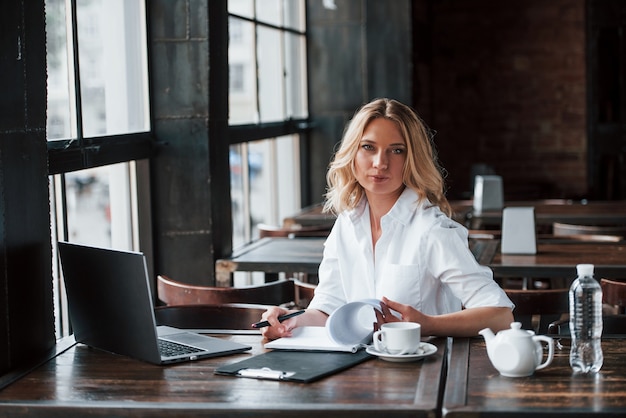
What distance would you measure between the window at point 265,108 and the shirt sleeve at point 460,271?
320cm

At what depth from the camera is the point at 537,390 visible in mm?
2244

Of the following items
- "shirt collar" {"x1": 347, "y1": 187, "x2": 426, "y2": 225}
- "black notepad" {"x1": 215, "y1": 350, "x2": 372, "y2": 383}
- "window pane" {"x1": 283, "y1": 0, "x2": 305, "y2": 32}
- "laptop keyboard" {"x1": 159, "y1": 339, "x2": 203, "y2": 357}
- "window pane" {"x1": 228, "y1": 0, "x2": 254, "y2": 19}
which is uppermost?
"window pane" {"x1": 283, "y1": 0, "x2": 305, "y2": 32}

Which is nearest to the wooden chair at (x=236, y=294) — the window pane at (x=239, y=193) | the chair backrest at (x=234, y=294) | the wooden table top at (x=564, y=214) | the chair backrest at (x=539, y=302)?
the chair backrest at (x=234, y=294)

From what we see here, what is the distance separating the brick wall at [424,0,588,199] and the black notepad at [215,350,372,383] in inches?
298

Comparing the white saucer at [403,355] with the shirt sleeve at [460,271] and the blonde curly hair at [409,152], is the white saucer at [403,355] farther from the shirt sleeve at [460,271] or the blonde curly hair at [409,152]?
the blonde curly hair at [409,152]

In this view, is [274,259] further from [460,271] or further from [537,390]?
[537,390]

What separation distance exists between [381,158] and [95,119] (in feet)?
5.77

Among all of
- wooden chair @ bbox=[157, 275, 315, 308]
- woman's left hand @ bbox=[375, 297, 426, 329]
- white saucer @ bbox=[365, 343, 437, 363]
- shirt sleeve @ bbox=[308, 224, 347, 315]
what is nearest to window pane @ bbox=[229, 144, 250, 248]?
wooden chair @ bbox=[157, 275, 315, 308]

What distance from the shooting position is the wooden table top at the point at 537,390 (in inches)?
82.0

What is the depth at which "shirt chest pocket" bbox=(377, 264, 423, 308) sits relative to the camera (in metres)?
2.88

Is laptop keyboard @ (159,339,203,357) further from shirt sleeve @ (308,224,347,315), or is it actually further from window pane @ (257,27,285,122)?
window pane @ (257,27,285,122)

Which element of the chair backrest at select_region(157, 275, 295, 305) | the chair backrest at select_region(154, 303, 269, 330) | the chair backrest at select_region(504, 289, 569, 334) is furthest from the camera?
the chair backrest at select_region(157, 275, 295, 305)

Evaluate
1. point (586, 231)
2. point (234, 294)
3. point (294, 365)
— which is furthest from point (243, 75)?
point (294, 365)

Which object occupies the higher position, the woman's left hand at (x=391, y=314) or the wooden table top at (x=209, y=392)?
the woman's left hand at (x=391, y=314)
